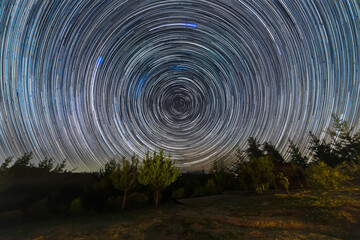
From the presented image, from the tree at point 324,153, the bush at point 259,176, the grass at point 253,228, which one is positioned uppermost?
the tree at point 324,153

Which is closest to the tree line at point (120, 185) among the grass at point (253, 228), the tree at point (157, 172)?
the tree at point (157, 172)

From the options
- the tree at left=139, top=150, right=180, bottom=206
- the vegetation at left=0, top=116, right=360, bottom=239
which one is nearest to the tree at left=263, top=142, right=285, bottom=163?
the vegetation at left=0, top=116, right=360, bottom=239

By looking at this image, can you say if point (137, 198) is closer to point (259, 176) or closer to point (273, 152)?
point (259, 176)

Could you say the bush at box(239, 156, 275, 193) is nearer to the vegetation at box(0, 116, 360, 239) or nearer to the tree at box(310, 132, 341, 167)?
the vegetation at box(0, 116, 360, 239)

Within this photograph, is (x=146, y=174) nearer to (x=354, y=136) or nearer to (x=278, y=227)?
(x=278, y=227)

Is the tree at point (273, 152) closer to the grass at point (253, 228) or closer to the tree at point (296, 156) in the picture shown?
the tree at point (296, 156)

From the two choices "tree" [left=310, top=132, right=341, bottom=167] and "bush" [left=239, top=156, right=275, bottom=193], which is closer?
"bush" [left=239, top=156, right=275, bottom=193]

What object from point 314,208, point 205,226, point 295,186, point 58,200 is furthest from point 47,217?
point 295,186

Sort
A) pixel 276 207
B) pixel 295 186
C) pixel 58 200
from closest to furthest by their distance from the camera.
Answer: pixel 276 207 → pixel 58 200 → pixel 295 186

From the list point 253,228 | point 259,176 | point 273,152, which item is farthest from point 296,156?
point 253,228
